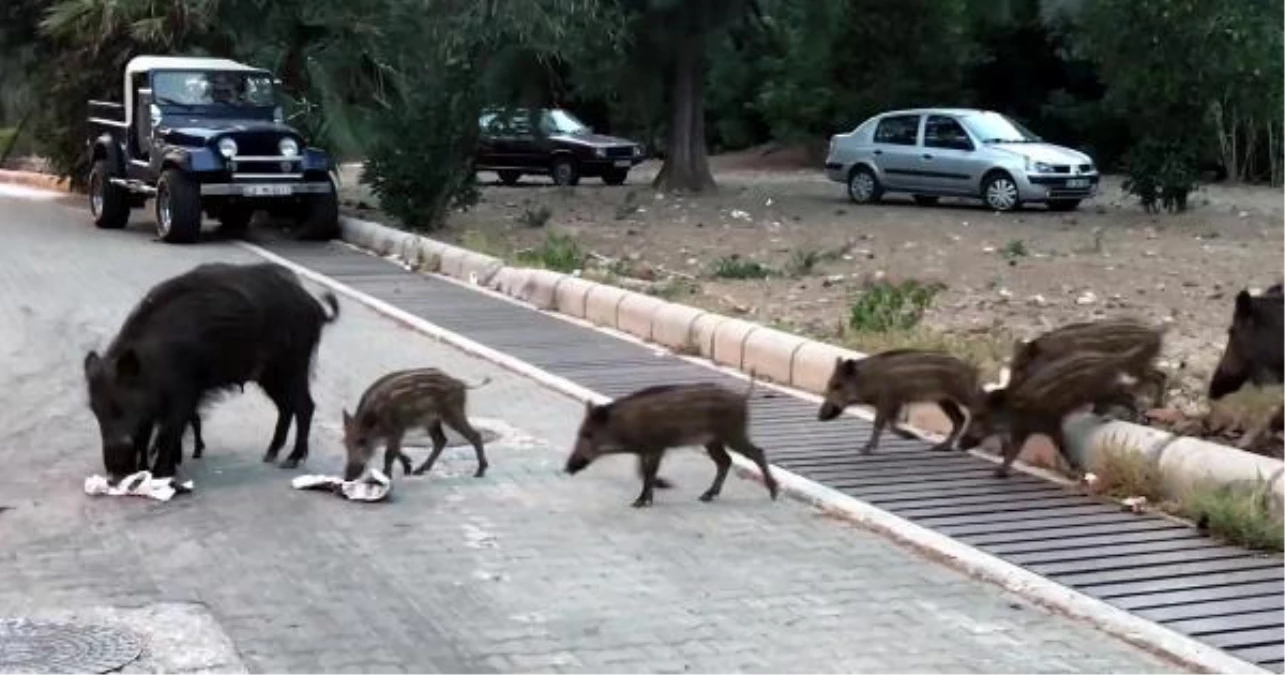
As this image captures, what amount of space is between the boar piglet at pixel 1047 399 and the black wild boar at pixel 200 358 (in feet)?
11.8

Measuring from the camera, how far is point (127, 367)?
8430 mm

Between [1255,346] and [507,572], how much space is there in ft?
15.0

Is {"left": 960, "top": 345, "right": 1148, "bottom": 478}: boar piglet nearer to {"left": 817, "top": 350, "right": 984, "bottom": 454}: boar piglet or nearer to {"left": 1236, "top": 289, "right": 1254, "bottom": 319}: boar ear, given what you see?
{"left": 817, "top": 350, "right": 984, "bottom": 454}: boar piglet

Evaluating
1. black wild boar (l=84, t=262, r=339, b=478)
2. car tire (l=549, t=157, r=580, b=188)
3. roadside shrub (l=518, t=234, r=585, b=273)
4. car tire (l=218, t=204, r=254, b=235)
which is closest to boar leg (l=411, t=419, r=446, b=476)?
black wild boar (l=84, t=262, r=339, b=478)

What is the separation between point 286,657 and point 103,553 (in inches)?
68.3

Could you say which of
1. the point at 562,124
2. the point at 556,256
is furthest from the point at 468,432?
the point at 562,124

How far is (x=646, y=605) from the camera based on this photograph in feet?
22.7

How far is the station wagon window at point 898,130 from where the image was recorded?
96.5 ft

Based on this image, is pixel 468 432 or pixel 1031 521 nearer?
pixel 1031 521

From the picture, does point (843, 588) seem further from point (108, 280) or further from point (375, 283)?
Answer: point (108, 280)

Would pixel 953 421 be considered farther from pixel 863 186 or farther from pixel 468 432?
pixel 863 186

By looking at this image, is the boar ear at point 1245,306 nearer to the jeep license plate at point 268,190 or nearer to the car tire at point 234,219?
the jeep license plate at point 268,190

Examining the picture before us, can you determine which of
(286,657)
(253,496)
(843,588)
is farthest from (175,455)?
(843,588)

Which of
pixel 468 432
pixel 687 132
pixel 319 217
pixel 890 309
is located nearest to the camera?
pixel 468 432
